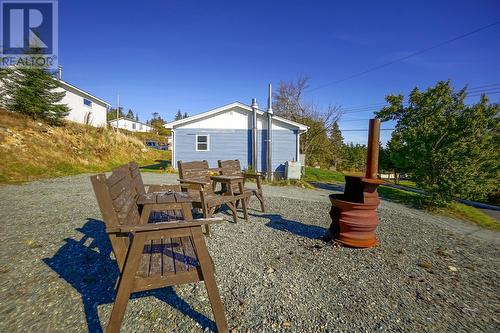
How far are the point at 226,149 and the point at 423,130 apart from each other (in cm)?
993

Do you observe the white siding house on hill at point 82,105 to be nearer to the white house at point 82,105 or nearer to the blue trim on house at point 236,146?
the white house at point 82,105

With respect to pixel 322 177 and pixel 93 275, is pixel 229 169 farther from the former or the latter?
pixel 322 177

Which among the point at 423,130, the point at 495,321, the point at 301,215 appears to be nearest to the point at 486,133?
the point at 423,130

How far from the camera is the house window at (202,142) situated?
14922 millimetres

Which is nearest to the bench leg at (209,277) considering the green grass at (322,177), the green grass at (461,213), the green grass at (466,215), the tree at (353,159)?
the green grass at (461,213)

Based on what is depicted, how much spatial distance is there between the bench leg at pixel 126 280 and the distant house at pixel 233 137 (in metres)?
12.8

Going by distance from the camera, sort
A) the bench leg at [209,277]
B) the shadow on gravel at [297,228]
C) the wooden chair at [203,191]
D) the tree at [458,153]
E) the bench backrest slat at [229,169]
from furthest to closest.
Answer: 1. the tree at [458,153]
2. the bench backrest slat at [229,169]
3. the shadow on gravel at [297,228]
4. the wooden chair at [203,191]
5. the bench leg at [209,277]

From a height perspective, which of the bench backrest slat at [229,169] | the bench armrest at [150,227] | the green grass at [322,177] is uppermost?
the bench backrest slat at [229,169]

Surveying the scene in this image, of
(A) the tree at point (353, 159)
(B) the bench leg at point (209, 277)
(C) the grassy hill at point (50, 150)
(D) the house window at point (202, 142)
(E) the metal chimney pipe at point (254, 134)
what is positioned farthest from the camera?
(A) the tree at point (353, 159)

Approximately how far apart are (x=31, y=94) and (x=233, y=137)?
513 inches

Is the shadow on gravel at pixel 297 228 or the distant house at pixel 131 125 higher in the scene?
the distant house at pixel 131 125

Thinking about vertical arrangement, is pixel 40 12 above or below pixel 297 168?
above

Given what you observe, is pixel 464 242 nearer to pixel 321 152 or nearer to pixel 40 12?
pixel 40 12

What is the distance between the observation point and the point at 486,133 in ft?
26.4
